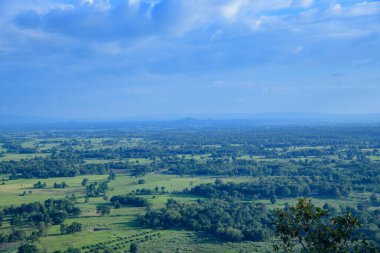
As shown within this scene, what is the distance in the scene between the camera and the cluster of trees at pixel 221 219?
59281mm

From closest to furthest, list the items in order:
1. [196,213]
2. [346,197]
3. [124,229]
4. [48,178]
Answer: [124,229], [196,213], [346,197], [48,178]

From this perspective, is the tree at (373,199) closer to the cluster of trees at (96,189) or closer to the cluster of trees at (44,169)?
the cluster of trees at (96,189)

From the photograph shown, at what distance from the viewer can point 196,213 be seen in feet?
225

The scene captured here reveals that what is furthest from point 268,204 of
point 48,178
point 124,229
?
point 48,178

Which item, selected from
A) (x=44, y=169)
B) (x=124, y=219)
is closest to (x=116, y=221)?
(x=124, y=219)

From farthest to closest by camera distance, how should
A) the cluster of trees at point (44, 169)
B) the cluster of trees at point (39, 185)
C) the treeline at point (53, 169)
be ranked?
the treeline at point (53, 169)
the cluster of trees at point (44, 169)
the cluster of trees at point (39, 185)

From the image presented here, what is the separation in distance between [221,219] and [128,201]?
80.8 ft

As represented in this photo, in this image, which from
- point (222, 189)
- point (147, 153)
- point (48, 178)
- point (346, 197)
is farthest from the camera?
point (147, 153)

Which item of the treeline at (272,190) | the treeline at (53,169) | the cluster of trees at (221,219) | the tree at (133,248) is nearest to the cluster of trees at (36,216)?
the cluster of trees at (221,219)

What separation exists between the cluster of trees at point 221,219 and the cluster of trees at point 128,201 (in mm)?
7499

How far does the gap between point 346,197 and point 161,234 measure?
146 feet

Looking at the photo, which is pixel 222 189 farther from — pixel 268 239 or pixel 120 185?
pixel 268 239

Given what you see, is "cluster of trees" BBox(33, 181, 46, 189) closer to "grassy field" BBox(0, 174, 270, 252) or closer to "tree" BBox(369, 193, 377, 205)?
"grassy field" BBox(0, 174, 270, 252)

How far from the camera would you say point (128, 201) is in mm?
83688
